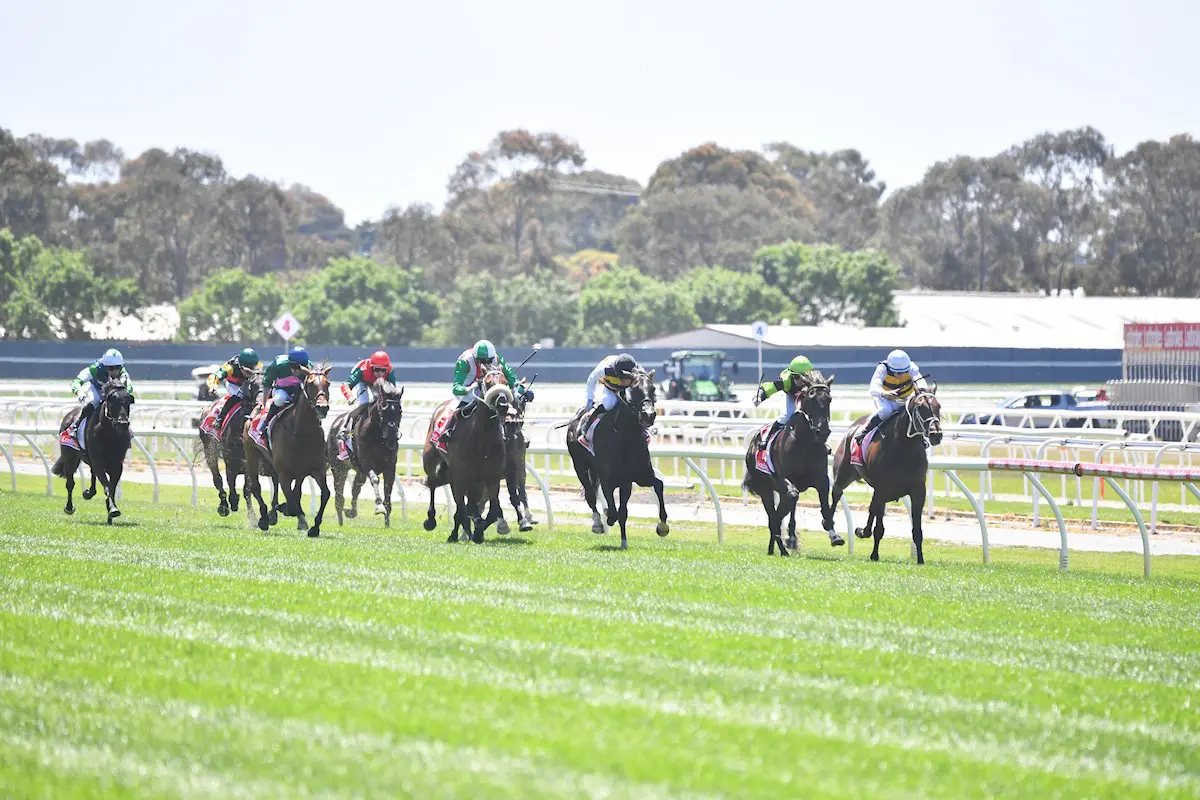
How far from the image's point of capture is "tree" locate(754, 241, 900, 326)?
69.9 meters

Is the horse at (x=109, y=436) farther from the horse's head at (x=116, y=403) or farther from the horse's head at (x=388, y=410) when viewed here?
the horse's head at (x=388, y=410)

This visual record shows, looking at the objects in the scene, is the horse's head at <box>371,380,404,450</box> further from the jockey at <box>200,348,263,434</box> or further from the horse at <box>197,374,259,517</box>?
the jockey at <box>200,348,263,434</box>

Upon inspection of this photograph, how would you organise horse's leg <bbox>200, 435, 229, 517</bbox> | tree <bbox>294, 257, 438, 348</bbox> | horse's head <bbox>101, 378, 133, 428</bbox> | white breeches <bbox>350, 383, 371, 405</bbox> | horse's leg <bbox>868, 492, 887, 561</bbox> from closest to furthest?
horse's leg <bbox>868, 492, 887, 561</bbox> < horse's head <bbox>101, 378, 133, 428</bbox> < white breeches <bbox>350, 383, 371, 405</bbox> < horse's leg <bbox>200, 435, 229, 517</bbox> < tree <bbox>294, 257, 438, 348</bbox>

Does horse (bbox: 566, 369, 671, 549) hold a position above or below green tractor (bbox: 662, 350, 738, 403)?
below

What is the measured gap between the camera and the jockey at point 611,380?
1499 centimetres

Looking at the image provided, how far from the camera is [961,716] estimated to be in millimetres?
6621

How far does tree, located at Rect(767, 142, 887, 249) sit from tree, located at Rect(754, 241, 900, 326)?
2954 centimetres

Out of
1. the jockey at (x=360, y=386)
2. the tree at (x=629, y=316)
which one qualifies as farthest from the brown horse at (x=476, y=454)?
the tree at (x=629, y=316)

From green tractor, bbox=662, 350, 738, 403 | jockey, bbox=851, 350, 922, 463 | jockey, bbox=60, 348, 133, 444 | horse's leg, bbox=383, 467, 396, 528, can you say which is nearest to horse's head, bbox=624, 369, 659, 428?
jockey, bbox=851, 350, 922, 463

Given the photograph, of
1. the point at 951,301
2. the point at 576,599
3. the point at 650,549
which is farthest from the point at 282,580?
the point at 951,301

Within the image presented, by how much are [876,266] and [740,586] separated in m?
60.2

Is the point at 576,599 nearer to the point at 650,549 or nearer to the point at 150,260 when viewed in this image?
the point at 650,549

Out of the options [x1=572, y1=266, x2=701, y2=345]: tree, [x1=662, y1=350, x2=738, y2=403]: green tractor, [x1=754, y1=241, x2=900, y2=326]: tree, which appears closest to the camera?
[x1=662, y1=350, x2=738, y2=403]: green tractor

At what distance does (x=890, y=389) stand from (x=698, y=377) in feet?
107
